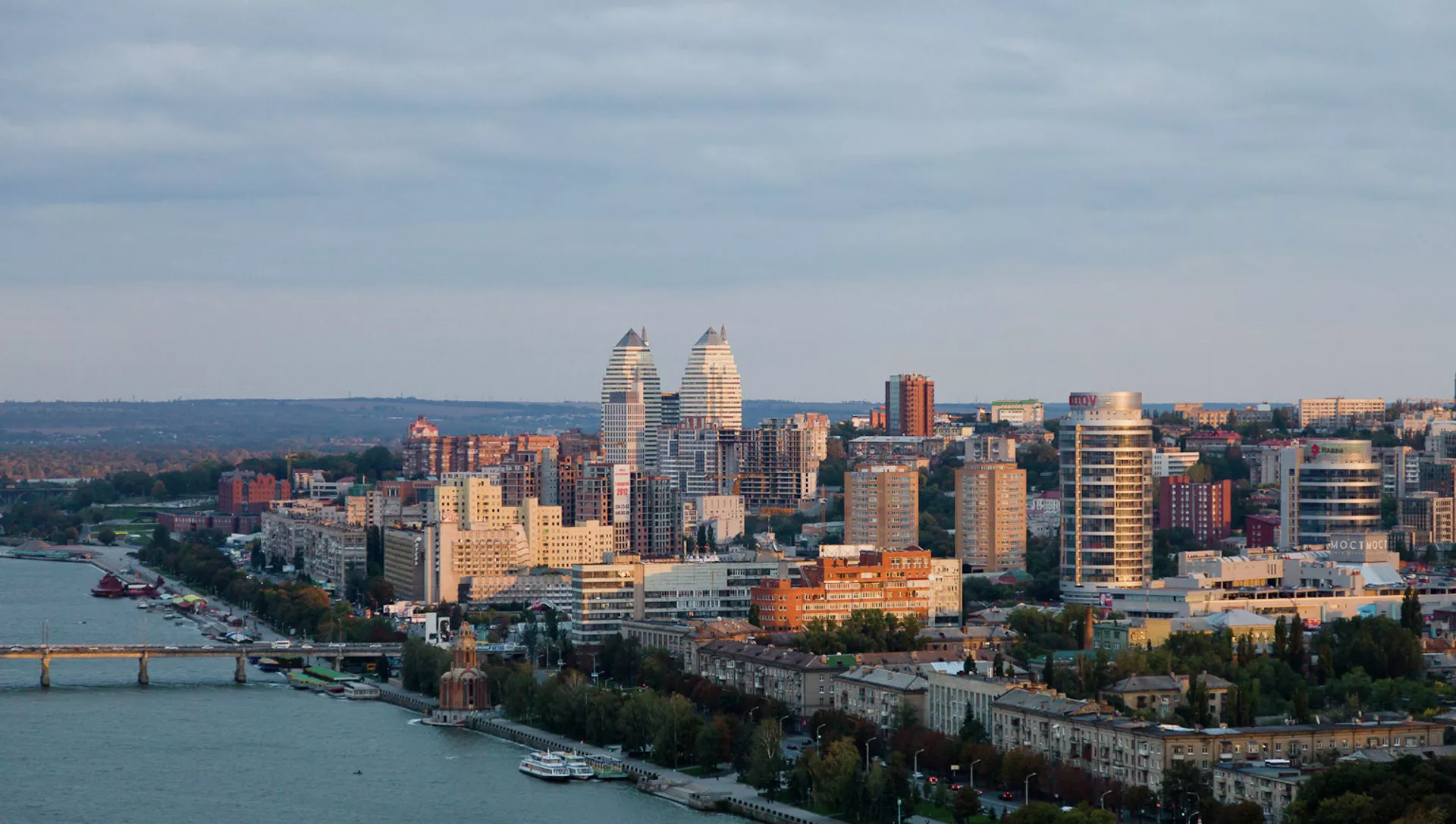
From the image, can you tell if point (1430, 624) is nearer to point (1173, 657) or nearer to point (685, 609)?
point (1173, 657)

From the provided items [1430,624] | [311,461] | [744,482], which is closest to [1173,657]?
[1430,624]

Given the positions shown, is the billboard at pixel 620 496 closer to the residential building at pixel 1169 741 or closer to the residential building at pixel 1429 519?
the residential building at pixel 1429 519

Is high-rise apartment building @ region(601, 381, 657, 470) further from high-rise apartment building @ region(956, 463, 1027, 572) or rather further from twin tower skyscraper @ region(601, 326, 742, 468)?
high-rise apartment building @ region(956, 463, 1027, 572)

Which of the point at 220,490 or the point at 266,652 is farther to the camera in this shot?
the point at 220,490

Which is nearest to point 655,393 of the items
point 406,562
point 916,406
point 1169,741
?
point 916,406

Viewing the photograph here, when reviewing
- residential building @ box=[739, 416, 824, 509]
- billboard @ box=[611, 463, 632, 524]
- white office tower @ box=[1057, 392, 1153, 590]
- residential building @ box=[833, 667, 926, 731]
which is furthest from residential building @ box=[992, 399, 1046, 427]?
residential building @ box=[833, 667, 926, 731]

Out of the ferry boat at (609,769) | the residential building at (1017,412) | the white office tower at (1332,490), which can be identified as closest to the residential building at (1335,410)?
the residential building at (1017,412)
